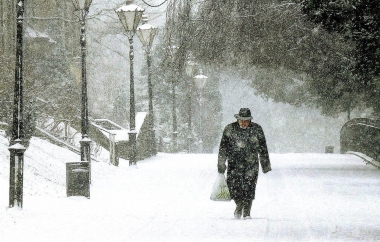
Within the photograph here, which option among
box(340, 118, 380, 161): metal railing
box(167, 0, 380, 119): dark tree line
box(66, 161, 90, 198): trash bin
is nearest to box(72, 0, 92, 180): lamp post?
box(66, 161, 90, 198): trash bin

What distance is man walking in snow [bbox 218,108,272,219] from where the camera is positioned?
1268 cm

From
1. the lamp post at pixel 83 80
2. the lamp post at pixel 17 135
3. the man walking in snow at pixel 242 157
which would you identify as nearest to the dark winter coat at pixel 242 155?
the man walking in snow at pixel 242 157

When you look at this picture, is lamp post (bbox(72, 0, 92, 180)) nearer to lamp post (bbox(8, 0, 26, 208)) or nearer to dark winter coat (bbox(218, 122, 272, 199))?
lamp post (bbox(8, 0, 26, 208))

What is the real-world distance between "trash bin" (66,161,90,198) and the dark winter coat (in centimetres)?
480

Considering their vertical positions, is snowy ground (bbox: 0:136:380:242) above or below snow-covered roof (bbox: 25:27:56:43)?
below

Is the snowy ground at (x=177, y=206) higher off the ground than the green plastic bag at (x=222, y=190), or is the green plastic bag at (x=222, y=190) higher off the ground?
the green plastic bag at (x=222, y=190)

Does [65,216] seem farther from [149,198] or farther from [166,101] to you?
[166,101]

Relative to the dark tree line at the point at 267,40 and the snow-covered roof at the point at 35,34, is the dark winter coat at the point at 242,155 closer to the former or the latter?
the dark tree line at the point at 267,40

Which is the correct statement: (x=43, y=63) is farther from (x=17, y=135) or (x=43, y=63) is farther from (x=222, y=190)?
(x=222, y=190)

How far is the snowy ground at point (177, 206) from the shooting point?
436 inches

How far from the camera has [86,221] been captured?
1259 centimetres

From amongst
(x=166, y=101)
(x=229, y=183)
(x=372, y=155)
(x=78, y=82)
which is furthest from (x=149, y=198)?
(x=166, y=101)

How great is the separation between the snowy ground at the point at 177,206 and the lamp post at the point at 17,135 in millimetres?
292

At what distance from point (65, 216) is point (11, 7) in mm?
17406
